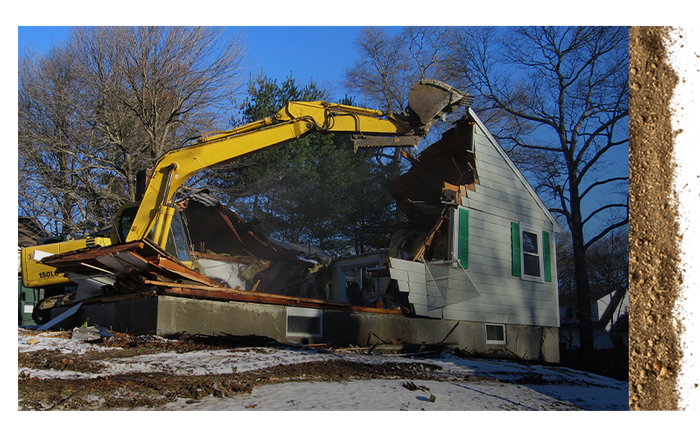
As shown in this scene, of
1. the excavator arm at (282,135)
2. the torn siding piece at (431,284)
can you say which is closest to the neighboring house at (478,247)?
the torn siding piece at (431,284)

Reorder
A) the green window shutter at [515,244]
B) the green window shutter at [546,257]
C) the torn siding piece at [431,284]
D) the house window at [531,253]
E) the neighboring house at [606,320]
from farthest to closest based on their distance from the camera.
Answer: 1. the neighboring house at [606,320]
2. the green window shutter at [546,257]
3. the house window at [531,253]
4. the green window shutter at [515,244]
5. the torn siding piece at [431,284]

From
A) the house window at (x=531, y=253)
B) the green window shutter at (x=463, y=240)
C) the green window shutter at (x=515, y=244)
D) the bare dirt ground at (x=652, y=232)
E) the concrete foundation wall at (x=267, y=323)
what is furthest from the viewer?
the house window at (x=531, y=253)

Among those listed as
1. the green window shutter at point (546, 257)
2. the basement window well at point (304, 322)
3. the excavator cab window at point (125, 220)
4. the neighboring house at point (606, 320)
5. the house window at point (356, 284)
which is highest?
the excavator cab window at point (125, 220)

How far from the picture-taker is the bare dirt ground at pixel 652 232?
2.00m

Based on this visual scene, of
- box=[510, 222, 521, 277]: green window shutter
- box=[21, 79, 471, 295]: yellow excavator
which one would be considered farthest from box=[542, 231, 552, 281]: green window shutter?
box=[21, 79, 471, 295]: yellow excavator

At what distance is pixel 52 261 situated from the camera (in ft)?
30.3

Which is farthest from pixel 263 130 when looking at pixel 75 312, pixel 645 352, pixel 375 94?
pixel 375 94

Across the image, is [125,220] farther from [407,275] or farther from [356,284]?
[356,284]

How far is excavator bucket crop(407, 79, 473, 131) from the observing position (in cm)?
1053

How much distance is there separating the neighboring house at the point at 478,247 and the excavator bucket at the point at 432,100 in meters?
1.59

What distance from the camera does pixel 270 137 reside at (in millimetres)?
10320

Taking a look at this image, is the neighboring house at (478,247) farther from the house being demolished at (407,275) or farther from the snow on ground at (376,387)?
the snow on ground at (376,387)

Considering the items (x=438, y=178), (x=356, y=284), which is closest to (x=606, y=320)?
(x=356, y=284)

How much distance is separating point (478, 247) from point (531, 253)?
229 centimetres
